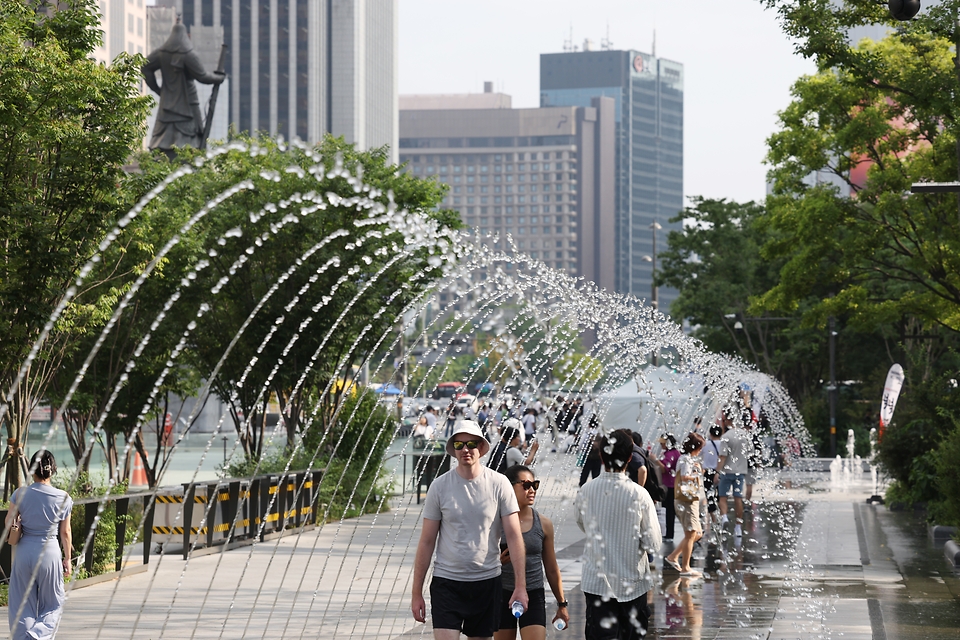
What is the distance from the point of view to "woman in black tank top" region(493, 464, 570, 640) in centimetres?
762

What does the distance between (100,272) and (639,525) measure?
398 inches

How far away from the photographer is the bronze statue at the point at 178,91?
4822 cm

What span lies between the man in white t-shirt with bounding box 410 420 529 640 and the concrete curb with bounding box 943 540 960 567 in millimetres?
9789

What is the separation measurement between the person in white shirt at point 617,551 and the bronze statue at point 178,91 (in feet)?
136

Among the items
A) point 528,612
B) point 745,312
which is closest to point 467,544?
point 528,612

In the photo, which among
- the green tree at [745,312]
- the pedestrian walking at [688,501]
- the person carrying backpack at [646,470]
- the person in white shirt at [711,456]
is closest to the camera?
the person carrying backpack at [646,470]

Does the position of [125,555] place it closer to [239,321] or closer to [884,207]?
[239,321]

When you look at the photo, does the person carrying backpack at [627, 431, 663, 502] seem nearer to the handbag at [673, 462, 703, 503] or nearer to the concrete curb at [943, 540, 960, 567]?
the handbag at [673, 462, 703, 503]

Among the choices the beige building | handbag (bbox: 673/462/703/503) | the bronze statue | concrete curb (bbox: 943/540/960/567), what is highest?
the beige building

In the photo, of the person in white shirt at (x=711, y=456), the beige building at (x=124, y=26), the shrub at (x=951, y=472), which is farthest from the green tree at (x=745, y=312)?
the beige building at (x=124, y=26)

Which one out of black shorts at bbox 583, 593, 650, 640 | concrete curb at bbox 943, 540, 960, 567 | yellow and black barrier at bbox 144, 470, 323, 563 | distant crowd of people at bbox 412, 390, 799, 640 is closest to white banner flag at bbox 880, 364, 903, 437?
concrete curb at bbox 943, 540, 960, 567

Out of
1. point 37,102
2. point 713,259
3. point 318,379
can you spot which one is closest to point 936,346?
point 713,259

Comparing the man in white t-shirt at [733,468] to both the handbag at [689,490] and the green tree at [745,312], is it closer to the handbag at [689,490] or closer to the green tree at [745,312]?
the handbag at [689,490]

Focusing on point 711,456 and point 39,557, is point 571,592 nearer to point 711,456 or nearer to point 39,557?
point 39,557
